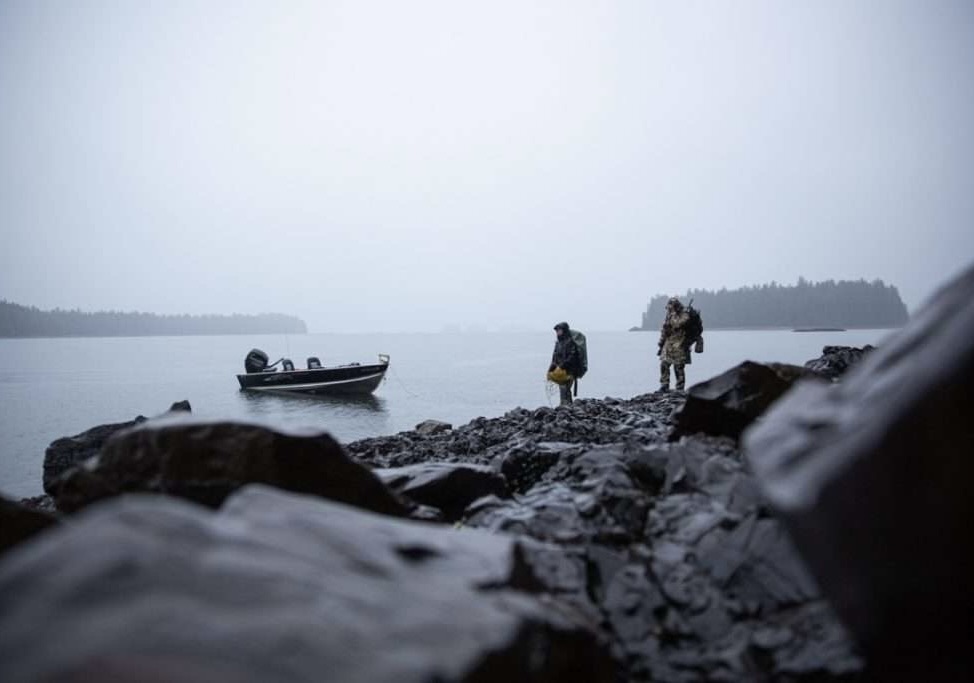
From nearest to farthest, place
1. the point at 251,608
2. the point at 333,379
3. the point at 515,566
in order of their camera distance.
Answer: the point at 251,608
the point at 515,566
the point at 333,379

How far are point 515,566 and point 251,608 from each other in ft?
4.58

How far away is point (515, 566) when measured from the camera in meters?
2.72

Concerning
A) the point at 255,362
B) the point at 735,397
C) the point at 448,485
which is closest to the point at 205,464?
the point at 448,485

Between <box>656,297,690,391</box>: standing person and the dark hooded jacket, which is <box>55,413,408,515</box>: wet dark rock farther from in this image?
<box>656,297,690,391</box>: standing person

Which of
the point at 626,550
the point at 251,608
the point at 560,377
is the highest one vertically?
the point at 251,608

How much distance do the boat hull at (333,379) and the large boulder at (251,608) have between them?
33112 mm

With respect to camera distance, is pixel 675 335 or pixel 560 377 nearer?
pixel 560 377

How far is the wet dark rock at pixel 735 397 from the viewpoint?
18.0ft

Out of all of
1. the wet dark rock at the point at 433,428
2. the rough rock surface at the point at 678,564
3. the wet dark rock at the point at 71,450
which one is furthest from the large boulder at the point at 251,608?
the wet dark rock at the point at 433,428

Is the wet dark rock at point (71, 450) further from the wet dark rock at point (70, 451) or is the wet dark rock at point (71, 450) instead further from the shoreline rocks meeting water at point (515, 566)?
the shoreline rocks meeting water at point (515, 566)

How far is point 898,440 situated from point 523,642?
1.47 m

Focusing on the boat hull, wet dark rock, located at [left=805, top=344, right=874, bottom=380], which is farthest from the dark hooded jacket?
the boat hull

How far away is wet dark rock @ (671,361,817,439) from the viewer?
5.49 metres

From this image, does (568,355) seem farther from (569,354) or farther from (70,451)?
(70,451)
